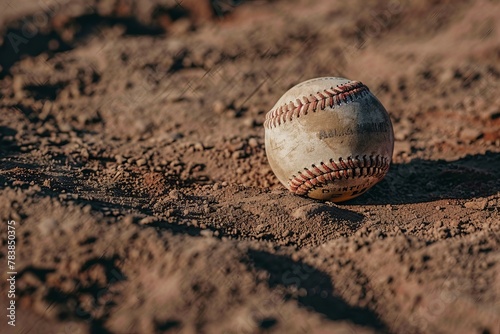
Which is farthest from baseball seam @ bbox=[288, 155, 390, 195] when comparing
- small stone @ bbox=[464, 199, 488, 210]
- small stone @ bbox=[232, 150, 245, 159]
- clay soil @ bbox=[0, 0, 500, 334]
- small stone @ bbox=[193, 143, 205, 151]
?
small stone @ bbox=[193, 143, 205, 151]

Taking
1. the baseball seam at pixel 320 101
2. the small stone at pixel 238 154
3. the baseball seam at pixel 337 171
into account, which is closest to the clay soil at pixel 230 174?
the small stone at pixel 238 154

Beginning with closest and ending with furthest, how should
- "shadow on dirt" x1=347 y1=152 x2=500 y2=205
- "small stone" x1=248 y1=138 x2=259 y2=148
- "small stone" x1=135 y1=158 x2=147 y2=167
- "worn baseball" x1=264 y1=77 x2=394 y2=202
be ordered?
"worn baseball" x1=264 y1=77 x2=394 y2=202 < "shadow on dirt" x1=347 y1=152 x2=500 y2=205 < "small stone" x1=135 y1=158 x2=147 y2=167 < "small stone" x1=248 y1=138 x2=259 y2=148

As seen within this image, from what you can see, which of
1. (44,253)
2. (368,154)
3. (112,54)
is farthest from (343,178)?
(112,54)

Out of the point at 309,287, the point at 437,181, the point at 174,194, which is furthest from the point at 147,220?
the point at 437,181

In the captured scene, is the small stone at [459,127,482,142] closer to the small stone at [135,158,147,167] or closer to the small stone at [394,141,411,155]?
the small stone at [394,141,411,155]

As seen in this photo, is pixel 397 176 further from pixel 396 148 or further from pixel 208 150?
pixel 208 150
